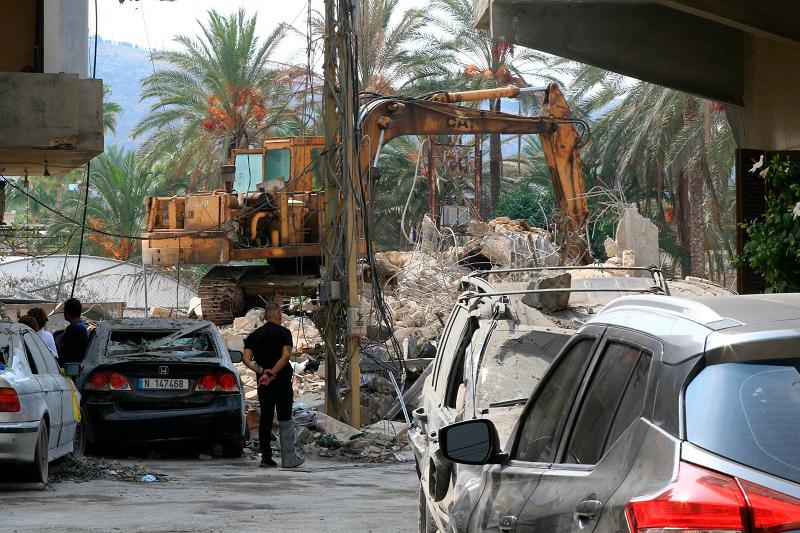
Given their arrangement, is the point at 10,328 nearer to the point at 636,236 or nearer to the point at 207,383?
the point at 207,383

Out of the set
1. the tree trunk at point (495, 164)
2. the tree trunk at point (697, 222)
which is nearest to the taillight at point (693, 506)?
the tree trunk at point (697, 222)

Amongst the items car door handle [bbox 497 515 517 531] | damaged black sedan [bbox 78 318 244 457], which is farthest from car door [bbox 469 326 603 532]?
damaged black sedan [bbox 78 318 244 457]

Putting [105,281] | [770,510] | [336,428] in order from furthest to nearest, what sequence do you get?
[105,281]
[336,428]
[770,510]

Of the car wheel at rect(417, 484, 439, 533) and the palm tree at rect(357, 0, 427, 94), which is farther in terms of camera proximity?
the palm tree at rect(357, 0, 427, 94)

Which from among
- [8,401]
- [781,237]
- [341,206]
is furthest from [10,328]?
[781,237]

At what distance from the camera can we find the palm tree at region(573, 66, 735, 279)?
3244 centimetres

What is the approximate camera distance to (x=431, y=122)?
26.1 m

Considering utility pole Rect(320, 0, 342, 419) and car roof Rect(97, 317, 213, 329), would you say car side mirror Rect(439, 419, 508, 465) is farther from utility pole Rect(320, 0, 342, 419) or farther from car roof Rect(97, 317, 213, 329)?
utility pole Rect(320, 0, 342, 419)

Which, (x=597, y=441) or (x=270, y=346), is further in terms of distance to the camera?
(x=270, y=346)

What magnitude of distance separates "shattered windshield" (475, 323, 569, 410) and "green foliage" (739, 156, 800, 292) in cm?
260

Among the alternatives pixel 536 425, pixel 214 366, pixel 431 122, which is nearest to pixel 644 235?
pixel 431 122

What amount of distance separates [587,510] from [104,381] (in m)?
10.4

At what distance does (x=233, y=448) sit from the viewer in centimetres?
1378

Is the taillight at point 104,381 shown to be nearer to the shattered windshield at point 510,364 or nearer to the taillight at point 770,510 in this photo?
the shattered windshield at point 510,364
